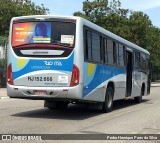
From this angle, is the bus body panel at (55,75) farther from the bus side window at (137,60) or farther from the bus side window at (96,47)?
the bus side window at (137,60)

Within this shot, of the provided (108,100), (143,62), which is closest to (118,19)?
(143,62)

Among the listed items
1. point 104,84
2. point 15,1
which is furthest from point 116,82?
point 15,1

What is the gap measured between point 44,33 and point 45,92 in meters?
1.87

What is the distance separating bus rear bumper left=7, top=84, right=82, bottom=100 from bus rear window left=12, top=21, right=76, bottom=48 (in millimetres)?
1376

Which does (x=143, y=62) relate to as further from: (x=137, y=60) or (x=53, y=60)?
(x=53, y=60)

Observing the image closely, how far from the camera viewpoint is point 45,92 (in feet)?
40.5

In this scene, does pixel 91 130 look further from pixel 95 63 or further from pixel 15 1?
pixel 15 1

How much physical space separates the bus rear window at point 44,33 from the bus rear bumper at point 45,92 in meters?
1.38

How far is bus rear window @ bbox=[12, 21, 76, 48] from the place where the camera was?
40.8 ft

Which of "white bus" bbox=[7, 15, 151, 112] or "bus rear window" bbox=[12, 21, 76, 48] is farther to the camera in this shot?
"bus rear window" bbox=[12, 21, 76, 48]

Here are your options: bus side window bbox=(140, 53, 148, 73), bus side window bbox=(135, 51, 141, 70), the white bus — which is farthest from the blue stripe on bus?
bus side window bbox=(140, 53, 148, 73)

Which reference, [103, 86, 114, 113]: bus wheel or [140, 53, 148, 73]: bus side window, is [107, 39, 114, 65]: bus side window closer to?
[103, 86, 114, 113]: bus wheel

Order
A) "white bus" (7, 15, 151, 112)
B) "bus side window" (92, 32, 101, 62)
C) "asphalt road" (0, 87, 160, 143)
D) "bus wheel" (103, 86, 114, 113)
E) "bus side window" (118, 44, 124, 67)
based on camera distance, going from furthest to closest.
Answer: "bus side window" (118, 44, 124, 67) → "bus wheel" (103, 86, 114, 113) → "bus side window" (92, 32, 101, 62) → "white bus" (7, 15, 151, 112) → "asphalt road" (0, 87, 160, 143)

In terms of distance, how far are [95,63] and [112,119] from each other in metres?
2.00
